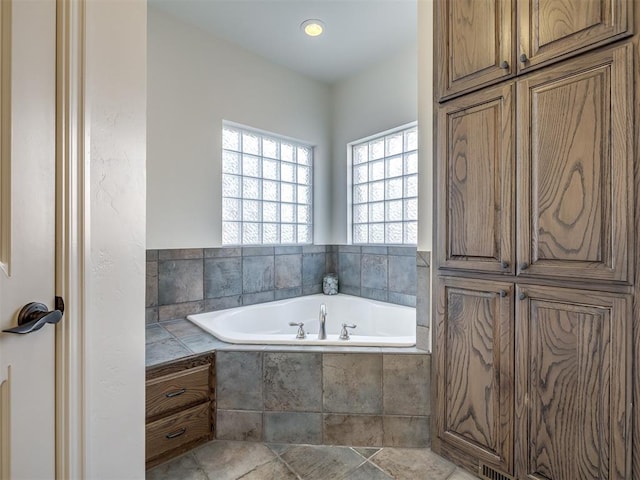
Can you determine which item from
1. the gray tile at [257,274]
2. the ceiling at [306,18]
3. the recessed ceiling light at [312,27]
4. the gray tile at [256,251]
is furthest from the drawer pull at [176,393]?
the recessed ceiling light at [312,27]

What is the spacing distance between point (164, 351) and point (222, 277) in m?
0.90

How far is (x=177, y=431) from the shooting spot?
1676mm

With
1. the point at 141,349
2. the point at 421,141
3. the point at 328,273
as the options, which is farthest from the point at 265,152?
the point at 141,349

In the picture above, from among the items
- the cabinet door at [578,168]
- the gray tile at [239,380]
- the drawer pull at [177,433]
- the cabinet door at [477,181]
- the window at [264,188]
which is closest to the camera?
the cabinet door at [578,168]

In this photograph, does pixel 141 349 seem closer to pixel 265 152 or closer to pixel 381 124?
pixel 265 152

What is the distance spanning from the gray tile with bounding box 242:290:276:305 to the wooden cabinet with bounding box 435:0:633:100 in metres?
2.01

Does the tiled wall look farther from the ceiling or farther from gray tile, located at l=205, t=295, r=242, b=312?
the ceiling

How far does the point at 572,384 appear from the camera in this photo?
1.23m

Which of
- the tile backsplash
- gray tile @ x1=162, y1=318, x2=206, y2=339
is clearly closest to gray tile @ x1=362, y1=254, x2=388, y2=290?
the tile backsplash

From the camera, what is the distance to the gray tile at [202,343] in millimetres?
1826

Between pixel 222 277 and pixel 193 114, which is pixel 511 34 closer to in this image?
pixel 193 114

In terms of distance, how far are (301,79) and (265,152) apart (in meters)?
0.81

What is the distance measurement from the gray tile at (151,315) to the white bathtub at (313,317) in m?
0.22

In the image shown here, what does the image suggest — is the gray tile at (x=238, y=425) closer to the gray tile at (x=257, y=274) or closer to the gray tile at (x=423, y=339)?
the gray tile at (x=423, y=339)
